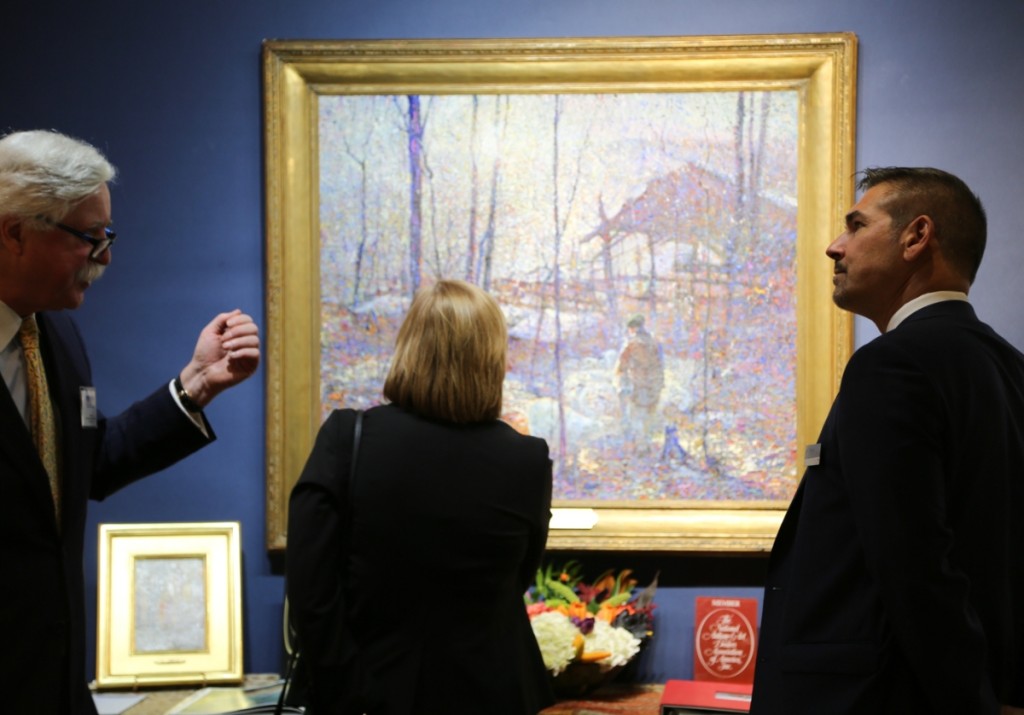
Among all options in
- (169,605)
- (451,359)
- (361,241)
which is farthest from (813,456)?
(169,605)

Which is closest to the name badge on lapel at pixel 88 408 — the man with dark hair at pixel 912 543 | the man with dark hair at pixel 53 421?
the man with dark hair at pixel 53 421

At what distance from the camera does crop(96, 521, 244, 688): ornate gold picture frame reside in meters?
3.12

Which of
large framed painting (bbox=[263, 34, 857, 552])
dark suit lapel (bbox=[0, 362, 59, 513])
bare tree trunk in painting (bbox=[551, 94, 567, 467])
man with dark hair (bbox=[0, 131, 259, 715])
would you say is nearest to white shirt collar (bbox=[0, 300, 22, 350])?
man with dark hair (bbox=[0, 131, 259, 715])

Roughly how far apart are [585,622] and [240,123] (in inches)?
65.9

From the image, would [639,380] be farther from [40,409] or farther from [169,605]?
[40,409]

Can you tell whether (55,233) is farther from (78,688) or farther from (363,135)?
(363,135)

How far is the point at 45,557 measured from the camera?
1.85 metres

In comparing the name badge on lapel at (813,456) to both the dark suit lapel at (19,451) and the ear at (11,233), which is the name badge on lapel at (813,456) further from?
the ear at (11,233)

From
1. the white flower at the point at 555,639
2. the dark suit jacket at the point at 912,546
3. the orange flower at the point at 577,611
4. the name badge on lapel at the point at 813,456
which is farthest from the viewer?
the orange flower at the point at 577,611

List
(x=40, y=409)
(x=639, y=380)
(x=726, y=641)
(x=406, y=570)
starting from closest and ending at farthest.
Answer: (x=40, y=409) < (x=406, y=570) < (x=726, y=641) < (x=639, y=380)

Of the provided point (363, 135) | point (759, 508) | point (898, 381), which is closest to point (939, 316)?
point (898, 381)

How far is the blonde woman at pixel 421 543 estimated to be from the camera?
2094mm

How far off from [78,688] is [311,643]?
386 mm

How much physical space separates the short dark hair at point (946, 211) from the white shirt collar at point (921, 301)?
5 centimetres
